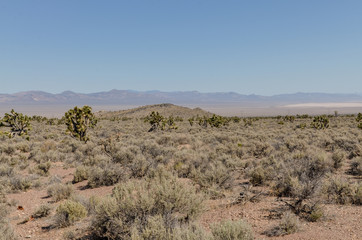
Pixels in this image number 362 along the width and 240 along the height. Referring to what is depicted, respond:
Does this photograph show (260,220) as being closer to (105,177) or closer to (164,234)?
(164,234)

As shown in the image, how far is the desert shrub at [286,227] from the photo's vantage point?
5.42 m

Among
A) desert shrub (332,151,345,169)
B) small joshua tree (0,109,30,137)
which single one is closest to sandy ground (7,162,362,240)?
desert shrub (332,151,345,169)

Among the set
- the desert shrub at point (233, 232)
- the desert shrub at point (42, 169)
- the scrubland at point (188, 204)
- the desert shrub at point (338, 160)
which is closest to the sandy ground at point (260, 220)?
the scrubland at point (188, 204)

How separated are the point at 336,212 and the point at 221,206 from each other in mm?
2997

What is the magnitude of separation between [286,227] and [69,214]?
5.47m

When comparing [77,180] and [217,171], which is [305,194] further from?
[77,180]

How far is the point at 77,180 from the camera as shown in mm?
10953

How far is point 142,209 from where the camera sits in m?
5.21

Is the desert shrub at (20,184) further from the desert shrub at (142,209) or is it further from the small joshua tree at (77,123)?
the small joshua tree at (77,123)

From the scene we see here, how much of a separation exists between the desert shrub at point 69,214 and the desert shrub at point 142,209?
4.25 ft

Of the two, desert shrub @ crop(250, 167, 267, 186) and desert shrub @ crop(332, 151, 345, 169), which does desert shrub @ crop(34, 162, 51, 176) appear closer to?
desert shrub @ crop(250, 167, 267, 186)

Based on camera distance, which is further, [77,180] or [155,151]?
[155,151]

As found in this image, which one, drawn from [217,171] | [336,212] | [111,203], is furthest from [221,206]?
[111,203]

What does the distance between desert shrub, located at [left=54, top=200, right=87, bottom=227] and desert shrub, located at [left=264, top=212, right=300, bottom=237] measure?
4.86 m
